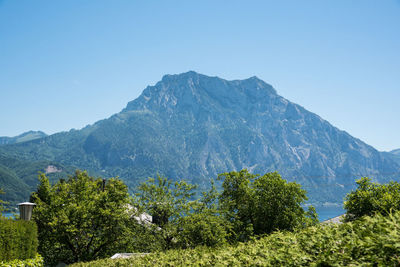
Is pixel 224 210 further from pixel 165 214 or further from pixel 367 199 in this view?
pixel 367 199

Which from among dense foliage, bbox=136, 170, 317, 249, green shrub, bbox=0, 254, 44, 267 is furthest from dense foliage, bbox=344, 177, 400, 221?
green shrub, bbox=0, 254, 44, 267

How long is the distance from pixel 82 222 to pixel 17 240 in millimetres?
5171

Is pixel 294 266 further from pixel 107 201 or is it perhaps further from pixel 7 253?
pixel 107 201

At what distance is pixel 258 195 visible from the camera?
2261cm

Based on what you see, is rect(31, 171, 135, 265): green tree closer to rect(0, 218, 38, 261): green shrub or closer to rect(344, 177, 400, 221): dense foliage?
rect(0, 218, 38, 261): green shrub

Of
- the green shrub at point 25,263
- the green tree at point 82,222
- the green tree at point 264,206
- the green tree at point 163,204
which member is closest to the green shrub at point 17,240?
the green shrub at point 25,263

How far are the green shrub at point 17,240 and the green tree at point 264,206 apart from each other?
10629 millimetres

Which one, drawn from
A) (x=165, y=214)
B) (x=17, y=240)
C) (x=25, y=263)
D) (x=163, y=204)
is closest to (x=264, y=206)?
(x=165, y=214)

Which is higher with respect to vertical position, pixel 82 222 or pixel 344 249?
pixel 82 222

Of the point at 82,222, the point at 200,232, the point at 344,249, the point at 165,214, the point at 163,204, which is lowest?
the point at 200,232

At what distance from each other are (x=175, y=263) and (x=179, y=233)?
10568 mm

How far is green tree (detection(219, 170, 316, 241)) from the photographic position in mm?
21264

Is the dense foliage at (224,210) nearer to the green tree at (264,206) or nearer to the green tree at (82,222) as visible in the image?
the green tree at (264,206)

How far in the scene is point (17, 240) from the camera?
14461 mm
